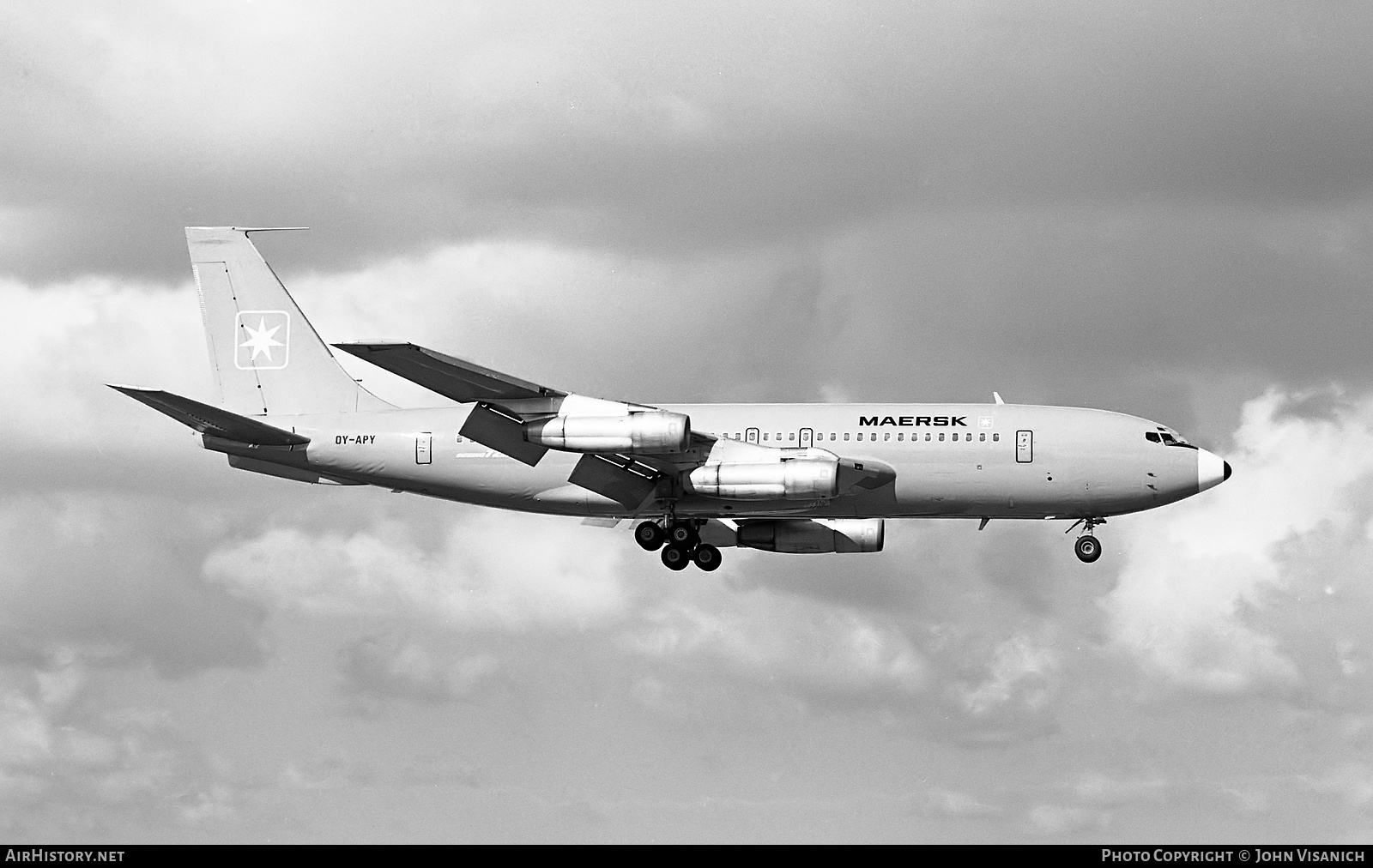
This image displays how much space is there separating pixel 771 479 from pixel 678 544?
6.86m

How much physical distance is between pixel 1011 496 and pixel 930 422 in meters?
4.00

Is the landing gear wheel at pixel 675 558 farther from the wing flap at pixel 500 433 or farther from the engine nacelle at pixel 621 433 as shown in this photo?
the engine nacelle at pixel 621 433

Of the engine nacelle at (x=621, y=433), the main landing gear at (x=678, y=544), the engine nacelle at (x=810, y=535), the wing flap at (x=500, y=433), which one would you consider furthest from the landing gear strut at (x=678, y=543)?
the engine nacelle at (x=621, y=433)

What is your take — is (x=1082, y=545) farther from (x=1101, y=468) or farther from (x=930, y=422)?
(x=930, y=422)

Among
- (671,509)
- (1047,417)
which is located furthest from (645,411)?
(1047,417)

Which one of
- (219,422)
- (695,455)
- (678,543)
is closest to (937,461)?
(695,455)

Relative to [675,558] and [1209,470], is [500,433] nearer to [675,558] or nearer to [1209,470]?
[675,558]

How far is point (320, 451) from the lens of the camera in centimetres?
6575

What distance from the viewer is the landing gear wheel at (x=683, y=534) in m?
65.2

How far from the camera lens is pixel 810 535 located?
6969cm

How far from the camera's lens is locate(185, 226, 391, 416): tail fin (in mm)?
68688

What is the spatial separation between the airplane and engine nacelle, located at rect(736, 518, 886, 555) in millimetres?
1096

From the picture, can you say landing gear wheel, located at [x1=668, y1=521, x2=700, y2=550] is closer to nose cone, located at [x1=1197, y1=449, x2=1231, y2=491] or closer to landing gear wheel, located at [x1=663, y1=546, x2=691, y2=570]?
landing gear wheel, located at [x1=663, y1=546, x2=691, y2=570]
